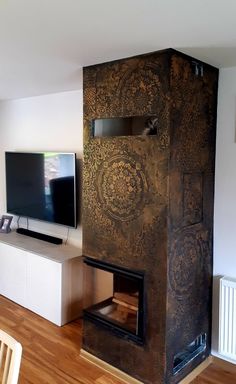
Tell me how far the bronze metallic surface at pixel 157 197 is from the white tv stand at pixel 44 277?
0.68 metres

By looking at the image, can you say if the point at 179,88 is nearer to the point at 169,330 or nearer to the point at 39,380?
the point at 169,330

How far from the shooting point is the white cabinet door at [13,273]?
382 centimetres

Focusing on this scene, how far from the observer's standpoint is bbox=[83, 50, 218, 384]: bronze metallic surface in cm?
233

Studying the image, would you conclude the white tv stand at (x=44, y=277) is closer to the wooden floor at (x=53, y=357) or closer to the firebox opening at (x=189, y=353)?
the wooden floor at (x=53, y=357)

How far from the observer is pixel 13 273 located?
3955 millimetres

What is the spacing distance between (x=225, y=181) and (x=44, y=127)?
228 cm

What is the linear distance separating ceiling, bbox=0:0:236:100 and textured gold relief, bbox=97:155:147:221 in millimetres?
743

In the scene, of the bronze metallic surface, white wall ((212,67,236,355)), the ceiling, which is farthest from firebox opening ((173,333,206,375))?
the ceiling

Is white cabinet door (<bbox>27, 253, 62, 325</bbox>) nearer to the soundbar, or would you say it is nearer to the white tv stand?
the white tv stand

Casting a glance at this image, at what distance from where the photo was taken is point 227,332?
2684 millimetres

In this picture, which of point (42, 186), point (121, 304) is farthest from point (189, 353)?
point (42, 186)

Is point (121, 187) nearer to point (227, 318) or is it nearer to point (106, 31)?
point (106, 31)

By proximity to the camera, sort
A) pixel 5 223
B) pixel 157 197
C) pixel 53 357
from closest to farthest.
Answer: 1. pixel 157 197
2. pixel 53 357
3. pixel 5 223

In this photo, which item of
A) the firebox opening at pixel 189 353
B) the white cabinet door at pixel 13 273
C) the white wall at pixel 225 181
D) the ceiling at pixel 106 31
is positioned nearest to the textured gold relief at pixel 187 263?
the white wall at pixel 225 181
